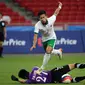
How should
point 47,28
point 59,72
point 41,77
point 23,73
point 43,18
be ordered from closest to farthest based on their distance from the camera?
point 59,72
point 41,77
point 23,73
point 43,18
point 47,28

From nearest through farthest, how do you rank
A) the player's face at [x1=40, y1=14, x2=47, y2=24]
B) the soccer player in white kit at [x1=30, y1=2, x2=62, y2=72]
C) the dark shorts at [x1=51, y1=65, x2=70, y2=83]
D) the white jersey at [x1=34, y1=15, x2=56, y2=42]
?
1. the dark shorts at [x1=51, y1=65, x2=70, y2=83]
2. the player's face at [x1=40, y1=14, x2=47, y2=24]
3. the soccer player in white kit at [x1=30, y1=2, x2=62, y2=72]
4. the white jersey at [x1=34, y1=15, x2=56, y2=42]

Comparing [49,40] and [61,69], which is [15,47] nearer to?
[49,40]

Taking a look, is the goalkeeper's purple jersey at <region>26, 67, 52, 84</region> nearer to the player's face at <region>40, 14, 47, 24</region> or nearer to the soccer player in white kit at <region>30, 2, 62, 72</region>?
the soccer player in white kit at <region>30, 2, 62, 72</region>

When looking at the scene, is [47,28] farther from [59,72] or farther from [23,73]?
[59,72]

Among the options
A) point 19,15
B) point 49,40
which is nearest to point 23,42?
point 19,15

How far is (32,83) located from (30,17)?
18.0 m

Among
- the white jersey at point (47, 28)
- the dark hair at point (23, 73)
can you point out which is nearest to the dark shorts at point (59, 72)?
the dark hair at point (23, 73)

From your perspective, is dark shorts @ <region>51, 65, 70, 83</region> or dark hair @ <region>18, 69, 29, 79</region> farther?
dark hair @ <region>18, 69, 29, 79</region>

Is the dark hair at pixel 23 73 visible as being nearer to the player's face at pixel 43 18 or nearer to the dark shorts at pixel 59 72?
the dark shorts at pixel 59 72

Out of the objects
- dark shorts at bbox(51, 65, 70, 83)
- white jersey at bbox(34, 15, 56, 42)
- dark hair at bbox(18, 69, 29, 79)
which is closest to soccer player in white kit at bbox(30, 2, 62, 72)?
white jersey at bbox(34, 15, 56, 42)

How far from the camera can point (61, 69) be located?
1004 centimetres

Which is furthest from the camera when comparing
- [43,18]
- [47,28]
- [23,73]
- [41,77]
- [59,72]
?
[47,28]

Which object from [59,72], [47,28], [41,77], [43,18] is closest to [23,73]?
[41,77]

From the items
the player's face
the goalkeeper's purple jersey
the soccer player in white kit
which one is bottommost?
the goalkeeper's purple jersey
